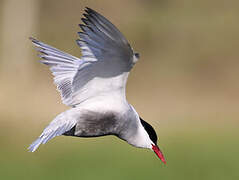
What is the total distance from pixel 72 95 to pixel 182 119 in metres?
7.70

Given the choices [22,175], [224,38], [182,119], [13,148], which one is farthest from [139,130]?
[224,38]

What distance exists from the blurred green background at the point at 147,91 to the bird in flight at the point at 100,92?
5.18 m

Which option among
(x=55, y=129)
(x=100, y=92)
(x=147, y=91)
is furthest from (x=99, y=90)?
(x=147, y=91)

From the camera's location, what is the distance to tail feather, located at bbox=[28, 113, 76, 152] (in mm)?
5512

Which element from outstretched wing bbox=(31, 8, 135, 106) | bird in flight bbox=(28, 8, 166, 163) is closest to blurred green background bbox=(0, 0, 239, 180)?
bird in flight bbox=(28, 8, 166, 163)

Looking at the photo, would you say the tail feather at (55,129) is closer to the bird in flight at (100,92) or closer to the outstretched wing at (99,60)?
the bird in flight at (100,92)

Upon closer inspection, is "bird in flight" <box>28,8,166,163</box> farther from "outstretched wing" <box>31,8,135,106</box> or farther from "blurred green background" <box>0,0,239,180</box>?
"blurred green background" <box>0,0,239,180</box>

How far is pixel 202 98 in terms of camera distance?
47.6 feet

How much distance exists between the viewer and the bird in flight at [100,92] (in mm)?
5574

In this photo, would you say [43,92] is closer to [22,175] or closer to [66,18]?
[22,175]

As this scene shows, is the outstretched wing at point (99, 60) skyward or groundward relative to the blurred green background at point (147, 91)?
skyward

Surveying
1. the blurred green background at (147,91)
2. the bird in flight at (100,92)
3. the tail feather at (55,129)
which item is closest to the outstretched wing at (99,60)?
the bird in flight at (100,92)

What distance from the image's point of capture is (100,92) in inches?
233

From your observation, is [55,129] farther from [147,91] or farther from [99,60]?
[147,91]
